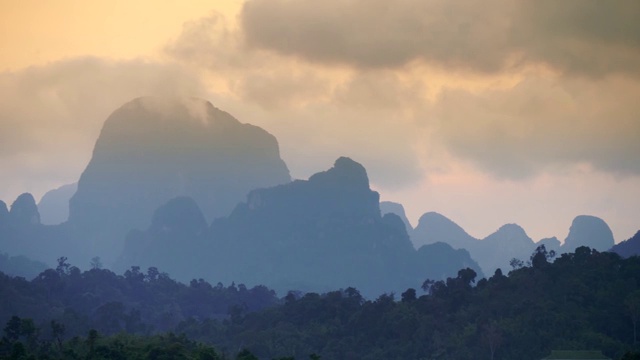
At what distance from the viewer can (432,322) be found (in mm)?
96812

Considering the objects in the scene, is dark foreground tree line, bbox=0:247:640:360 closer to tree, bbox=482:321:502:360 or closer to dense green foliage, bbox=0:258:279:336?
tree, bbox=482:321:502:360

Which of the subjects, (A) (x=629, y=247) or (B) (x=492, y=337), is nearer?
(B) (x=492, y=337)

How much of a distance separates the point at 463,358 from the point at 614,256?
19.0m

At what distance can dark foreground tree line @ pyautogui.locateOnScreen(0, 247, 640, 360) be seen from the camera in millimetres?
84312

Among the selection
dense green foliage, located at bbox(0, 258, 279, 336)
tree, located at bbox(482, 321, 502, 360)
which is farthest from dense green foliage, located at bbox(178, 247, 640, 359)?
dense green foliage, located at bbox(0, 258, 279, 336)

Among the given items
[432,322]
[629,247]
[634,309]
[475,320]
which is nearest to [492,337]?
[475,320]

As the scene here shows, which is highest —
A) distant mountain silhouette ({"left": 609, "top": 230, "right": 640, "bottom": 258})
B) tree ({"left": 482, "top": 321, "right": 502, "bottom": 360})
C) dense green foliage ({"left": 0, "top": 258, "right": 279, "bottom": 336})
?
distant mountain silhouette ({"left": 609, "top": 230, "right": 640, "bottom": 258})

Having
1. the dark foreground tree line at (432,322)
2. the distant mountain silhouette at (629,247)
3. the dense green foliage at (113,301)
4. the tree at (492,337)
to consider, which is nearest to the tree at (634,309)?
the dark foreground tree line at (432,322)

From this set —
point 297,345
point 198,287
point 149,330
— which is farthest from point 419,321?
point 198,287

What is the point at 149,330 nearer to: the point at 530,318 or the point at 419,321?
the point at 419,321

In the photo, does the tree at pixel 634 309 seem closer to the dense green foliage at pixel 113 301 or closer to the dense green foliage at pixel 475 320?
the dense green foliage at pixel 475 320

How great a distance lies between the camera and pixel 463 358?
287ft

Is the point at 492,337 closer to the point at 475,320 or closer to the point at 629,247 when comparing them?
the point at 475,320

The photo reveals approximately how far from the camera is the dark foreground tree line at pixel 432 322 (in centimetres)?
8431
